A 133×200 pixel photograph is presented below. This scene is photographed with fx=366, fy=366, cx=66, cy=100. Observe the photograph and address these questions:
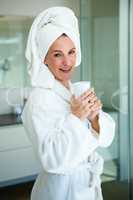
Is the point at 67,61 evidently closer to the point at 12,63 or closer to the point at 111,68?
the point at 111,68

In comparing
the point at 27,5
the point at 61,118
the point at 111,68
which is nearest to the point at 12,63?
the point at 27,5

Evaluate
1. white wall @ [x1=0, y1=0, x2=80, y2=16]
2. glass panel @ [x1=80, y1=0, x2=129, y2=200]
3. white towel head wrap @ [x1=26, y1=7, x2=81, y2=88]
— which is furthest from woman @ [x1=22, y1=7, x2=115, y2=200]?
white wall @ [x1=0, y1=0, x2=80, y2=16]

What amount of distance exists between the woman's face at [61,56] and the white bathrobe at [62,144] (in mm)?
58

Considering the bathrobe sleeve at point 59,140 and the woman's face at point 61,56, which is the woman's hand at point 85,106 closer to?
the bathrobe sleeve at point 59,140

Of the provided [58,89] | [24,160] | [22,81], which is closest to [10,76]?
[22,81]

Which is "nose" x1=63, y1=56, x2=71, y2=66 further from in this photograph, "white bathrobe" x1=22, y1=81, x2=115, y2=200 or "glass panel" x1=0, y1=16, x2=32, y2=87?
"glass panel" x1=0, y1=16, x2=32, y2=87

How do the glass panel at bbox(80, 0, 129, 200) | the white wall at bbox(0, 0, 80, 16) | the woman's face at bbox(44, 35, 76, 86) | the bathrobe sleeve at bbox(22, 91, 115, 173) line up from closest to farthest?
1. the bathrobe sleeve at bbox(22, 91, 115, 173)
2. the woman's face at bbox(44, 35, 76, 86)
3. the glass panel at bbox(80, 0, 129, 200)
4. the white wall at bbox(0, 0, 80, 16)

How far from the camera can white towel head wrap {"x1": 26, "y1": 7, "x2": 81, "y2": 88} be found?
3.81 ft

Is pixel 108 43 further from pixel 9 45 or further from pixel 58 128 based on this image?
pixel 58 128

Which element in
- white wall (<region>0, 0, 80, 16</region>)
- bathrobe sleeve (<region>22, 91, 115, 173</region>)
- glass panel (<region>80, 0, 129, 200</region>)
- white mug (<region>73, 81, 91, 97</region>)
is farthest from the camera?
white wall (<region>0, 0, 80, 16</region>)

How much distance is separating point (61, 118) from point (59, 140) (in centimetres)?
8

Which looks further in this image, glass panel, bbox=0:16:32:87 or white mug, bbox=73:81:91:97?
glass panel, bbox=0:16:32:87

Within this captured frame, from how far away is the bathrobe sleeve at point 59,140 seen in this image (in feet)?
3.49

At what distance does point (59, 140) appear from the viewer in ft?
3.49
